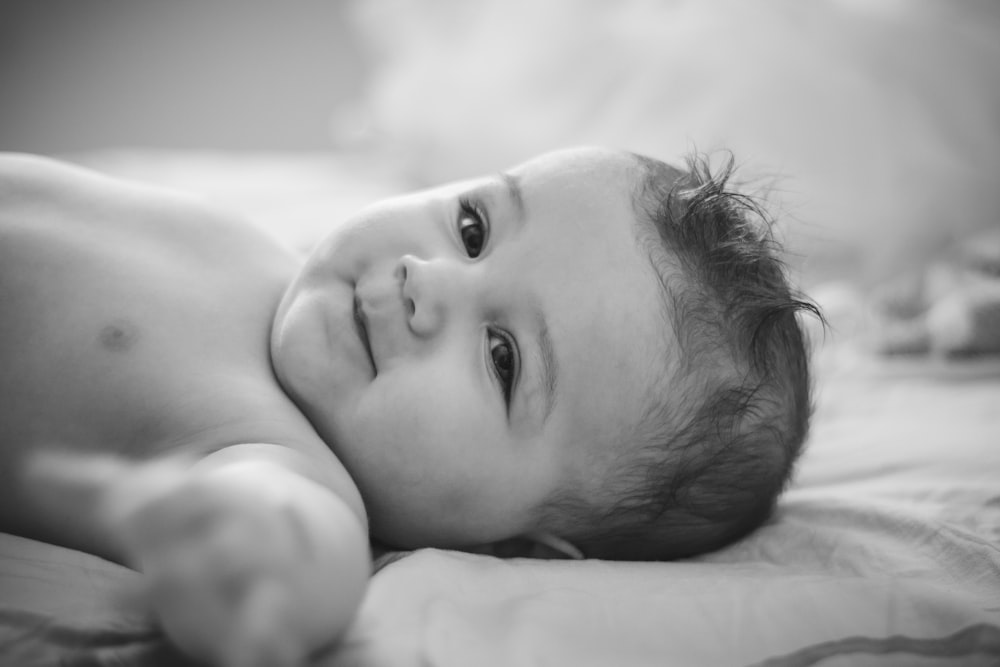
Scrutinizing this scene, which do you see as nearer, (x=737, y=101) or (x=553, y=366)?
(x=553, y=366)

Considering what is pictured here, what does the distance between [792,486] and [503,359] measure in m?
0.45

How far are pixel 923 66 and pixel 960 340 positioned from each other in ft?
2.42

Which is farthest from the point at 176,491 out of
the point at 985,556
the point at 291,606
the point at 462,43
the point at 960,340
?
the point at 462,43

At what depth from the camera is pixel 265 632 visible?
0.43m

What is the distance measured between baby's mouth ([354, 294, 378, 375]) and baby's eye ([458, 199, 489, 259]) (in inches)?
5.2

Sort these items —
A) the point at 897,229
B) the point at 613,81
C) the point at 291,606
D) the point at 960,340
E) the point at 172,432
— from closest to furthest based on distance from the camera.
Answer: the point at 291,606 < the point at 172,432 < the point at 960,340 < the point at 897,229 < the point at 613,81

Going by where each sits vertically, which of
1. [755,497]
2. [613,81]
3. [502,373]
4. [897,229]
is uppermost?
[613,81]

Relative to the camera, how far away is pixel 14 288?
76cm

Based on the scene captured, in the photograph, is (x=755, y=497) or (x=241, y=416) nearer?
(x=241, y=416)

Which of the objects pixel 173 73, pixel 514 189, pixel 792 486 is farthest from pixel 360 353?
pixel 173 73

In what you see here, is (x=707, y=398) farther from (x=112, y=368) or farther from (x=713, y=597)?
(x=112, y=368)

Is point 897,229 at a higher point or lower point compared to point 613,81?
lower

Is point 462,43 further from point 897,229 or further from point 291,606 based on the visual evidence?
point 291,606

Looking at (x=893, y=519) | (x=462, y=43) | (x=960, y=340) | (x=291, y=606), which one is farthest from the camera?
(x=462, y=43)
